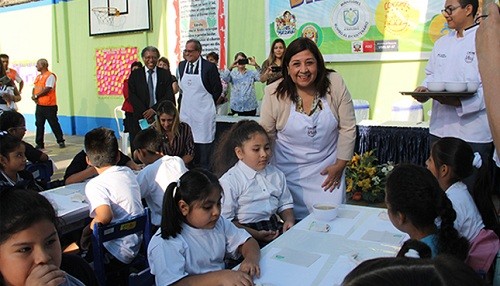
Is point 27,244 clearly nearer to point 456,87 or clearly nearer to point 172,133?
point 456,87

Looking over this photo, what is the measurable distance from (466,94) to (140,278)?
1.91m

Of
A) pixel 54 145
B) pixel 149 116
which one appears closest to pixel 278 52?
pixel 149 116

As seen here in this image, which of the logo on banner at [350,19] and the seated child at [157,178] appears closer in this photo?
the seated child at [157,178]

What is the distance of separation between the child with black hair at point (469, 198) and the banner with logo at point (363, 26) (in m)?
3.85

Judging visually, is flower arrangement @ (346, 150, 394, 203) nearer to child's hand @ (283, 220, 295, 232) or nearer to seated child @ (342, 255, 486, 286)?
child's hand @ (283, 220, 295, 232)

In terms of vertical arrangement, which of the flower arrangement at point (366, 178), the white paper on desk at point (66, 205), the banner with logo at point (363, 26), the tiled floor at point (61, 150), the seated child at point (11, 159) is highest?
the banner with logo at point (363, 26)

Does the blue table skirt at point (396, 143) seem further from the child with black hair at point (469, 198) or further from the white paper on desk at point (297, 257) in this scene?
the white paper on desk at point (297, 257)

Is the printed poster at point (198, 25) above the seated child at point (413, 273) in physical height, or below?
above

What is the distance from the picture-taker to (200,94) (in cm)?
539

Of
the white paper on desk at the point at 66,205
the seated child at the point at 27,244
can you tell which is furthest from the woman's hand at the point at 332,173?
the seated child at the point at 27,244

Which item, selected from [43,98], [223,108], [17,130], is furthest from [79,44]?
[17,130]

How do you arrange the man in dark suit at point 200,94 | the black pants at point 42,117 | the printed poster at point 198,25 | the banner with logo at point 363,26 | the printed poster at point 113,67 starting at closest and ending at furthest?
the man in dark suit at point 200,94, the banner with logo at point 363,26, the printed poster at point 198,25, the black pants at point 42,117, the printed poster at point 113,67

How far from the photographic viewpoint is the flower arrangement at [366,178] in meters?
4.60

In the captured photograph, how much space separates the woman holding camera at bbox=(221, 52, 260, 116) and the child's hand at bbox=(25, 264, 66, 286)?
5346 mm
